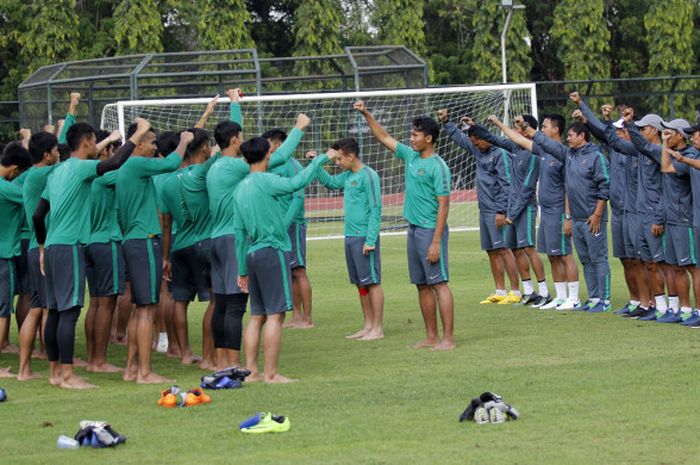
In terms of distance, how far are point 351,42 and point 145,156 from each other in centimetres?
3060

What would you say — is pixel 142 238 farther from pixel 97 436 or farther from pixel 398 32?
pixel 398 32

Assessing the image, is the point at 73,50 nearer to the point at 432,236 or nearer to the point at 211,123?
the point at 211,123

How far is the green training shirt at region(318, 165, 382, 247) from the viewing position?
521 inches

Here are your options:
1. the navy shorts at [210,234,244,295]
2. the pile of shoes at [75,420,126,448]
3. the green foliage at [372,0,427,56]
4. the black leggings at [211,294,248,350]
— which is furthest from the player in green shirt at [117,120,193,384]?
the green foliage at [372,0,427,56]

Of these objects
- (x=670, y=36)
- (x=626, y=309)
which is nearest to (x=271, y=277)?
(x=626, y=309)

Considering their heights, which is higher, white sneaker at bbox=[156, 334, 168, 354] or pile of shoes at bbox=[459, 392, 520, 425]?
pile of shoes at bbox=[459, 392, 520, 425]

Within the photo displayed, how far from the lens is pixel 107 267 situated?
439 inches

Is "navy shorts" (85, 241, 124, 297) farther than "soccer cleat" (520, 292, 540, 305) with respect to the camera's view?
No

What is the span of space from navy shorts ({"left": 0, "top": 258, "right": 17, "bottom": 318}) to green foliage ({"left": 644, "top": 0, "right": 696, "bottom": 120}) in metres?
32.5

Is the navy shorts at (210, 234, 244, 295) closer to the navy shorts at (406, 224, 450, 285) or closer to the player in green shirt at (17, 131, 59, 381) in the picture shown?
→ the player in green shirt at (17, 131, 59, 381)

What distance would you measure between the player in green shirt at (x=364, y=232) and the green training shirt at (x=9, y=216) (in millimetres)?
3271

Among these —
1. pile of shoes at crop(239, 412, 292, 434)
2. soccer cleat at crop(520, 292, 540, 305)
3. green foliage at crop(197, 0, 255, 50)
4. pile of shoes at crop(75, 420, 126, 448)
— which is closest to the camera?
pile of shoes at crop(75, 420, 126, 448)

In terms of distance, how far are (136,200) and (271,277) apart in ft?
5.07

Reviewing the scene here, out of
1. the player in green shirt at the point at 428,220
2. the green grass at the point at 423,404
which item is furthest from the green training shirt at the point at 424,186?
the green grass at the point at 423,404
